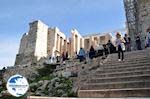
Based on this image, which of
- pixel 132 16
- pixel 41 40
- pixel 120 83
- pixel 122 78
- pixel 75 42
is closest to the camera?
pixel 120 83

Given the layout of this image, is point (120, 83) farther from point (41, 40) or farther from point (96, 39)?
point (96, 39)

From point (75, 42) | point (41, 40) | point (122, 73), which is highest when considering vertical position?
point (75, 42)

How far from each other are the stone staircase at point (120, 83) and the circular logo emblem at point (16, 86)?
2554mm

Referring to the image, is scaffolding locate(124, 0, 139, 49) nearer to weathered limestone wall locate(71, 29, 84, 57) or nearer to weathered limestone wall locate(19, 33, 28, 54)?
weathered limestone wall locate(19, 33, 28, 54)

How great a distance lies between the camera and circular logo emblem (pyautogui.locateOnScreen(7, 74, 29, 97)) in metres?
7.89

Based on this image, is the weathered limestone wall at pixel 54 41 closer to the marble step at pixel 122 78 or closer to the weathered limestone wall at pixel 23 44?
the weathered limestone wall at pixel 23 44

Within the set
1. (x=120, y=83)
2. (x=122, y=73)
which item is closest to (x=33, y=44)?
(x=122, y=73)

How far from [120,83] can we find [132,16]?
19.8 meters

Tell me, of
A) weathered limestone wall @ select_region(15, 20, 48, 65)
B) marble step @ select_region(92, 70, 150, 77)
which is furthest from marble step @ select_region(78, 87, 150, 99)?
weathered limestone wall @ select_region(15, 20, 48, 65)

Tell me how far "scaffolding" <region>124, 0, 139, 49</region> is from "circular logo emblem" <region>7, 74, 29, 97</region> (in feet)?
67.9

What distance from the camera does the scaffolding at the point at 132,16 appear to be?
2809cm

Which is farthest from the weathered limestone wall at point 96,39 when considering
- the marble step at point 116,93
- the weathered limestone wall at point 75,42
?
the marble step at point 116,93

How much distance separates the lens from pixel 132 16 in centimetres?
2877

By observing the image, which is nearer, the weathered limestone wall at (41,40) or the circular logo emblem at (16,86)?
the circular logo emblem at (16,86)
